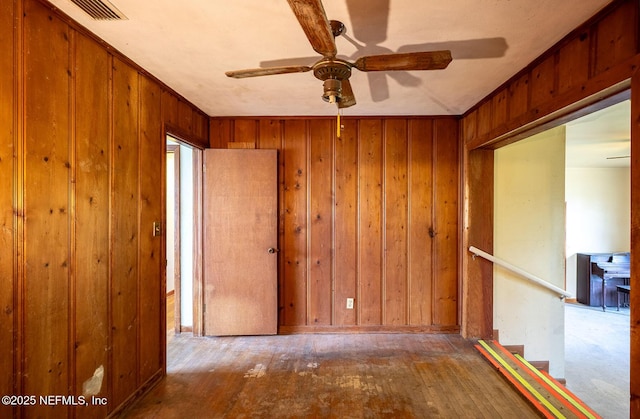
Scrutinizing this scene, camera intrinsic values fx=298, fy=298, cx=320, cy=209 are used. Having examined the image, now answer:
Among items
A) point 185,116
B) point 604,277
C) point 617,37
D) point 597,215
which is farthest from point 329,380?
point 597,215

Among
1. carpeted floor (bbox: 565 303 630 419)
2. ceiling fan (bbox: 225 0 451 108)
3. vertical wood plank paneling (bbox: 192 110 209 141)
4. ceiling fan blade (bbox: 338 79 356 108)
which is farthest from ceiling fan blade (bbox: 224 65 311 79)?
carpeted floor (bbox: 565 303 630 419)

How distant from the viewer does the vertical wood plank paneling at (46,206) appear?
1.40 metres

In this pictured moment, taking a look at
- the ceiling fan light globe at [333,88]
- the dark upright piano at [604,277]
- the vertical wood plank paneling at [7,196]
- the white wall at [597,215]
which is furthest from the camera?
the white wall at [597,215]

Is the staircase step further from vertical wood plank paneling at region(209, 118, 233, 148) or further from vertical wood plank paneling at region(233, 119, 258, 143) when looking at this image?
vertical wood plank paneling at region(209, 118, 233, 148)

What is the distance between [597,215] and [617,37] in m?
6.18

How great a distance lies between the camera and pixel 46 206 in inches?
58.4

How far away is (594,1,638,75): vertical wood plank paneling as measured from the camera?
1.38m

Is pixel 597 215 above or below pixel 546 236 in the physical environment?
above

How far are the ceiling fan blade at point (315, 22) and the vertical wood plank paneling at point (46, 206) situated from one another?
131 centimetres

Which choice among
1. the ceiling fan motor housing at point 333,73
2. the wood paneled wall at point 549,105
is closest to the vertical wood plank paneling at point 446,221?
the wood paneled wall at point 549,105

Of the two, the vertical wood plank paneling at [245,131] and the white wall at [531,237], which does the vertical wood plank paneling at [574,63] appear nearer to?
the white wall at [531,237]

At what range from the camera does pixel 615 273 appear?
5406mm

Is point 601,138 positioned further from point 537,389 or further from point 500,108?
point 537,389

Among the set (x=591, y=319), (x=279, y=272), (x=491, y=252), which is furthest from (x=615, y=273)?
(x=279, y=272)
